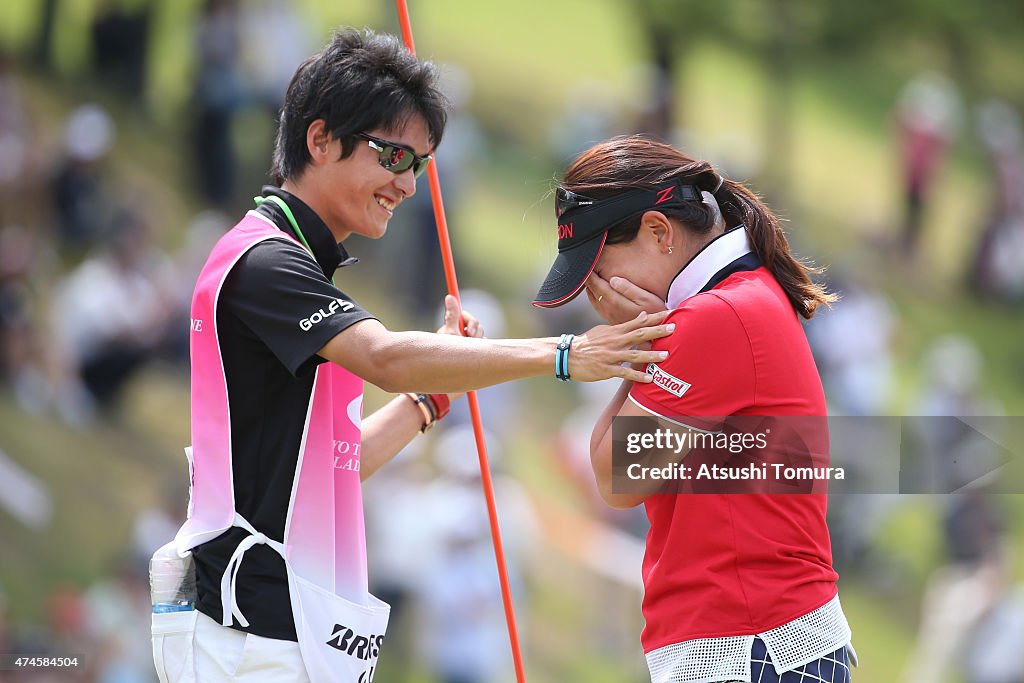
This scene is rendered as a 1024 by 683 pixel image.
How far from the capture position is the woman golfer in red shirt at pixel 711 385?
2.51 meters

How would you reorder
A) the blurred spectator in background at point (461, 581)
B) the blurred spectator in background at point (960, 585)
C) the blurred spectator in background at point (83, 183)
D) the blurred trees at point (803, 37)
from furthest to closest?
the blurred trees at point (803, 37), the blurred spectator in background at point (960, 585), the blurred spectator in background at point (83, 183), the blurred spectator in background at point (461, 581)

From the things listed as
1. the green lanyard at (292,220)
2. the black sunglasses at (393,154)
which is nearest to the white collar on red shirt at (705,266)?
the black sunglasses at (393,154)

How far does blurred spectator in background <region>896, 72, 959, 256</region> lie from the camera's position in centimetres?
1115

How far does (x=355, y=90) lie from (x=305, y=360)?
2.15 feet

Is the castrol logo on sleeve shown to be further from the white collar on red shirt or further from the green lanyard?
the green lanyard

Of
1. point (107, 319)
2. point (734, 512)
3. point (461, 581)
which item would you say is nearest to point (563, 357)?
point (734, 512)

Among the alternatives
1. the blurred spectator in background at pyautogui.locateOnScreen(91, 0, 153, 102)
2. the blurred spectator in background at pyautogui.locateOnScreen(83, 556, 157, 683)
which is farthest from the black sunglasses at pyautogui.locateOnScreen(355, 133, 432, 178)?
the blurred spectator in background at pyautogui.locateOnScreen(91, 0, 153, 102)

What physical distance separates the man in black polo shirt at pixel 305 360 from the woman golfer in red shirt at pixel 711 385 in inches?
4.8

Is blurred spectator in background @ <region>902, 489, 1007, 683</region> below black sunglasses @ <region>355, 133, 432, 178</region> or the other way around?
below

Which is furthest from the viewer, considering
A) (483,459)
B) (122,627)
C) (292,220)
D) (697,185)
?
(122,627)

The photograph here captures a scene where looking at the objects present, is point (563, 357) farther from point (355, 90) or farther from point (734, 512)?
point (355, 90)

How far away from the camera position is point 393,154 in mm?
2891

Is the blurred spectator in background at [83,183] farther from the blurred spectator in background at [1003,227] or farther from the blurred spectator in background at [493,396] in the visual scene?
the blurred spectator in background at [1003,227]

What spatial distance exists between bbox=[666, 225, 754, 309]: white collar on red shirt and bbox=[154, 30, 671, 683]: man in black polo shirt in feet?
0.41
